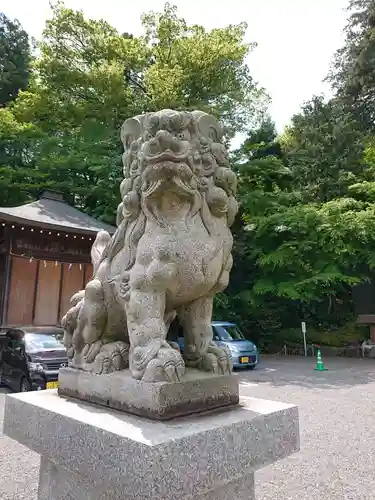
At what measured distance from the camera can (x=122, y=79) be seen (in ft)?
41.7

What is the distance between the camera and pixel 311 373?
9.08 meters

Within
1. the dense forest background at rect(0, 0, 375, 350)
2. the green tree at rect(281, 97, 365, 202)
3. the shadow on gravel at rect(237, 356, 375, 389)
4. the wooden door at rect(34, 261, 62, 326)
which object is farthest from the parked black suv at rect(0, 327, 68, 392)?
the green tree at rect(281, 97, 365, 202)

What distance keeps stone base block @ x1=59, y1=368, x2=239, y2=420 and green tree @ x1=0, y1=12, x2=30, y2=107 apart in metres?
19.8

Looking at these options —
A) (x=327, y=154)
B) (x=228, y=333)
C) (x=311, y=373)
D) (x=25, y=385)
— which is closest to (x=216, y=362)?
(x=25, y=385)

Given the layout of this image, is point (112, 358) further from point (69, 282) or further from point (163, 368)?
point (69, 282)

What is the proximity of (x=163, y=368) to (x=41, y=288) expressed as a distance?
9.73 m

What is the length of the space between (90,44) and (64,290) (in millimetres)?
8804

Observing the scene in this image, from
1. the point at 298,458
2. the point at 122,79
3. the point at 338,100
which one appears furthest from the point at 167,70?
the point at 298,458

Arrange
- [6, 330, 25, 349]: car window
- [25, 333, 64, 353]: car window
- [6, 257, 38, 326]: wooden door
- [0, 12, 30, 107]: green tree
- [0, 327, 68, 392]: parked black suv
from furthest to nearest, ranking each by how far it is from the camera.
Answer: [0, 12, 30, 107]: green tree < [6, 257, 38, 326]: wooden door < [6, 330, 25, 349]: car window < [25, 333, 64, 353]: car window < [0, 327, 68, 392]: parked black suv

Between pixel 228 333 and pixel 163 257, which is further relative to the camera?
pixel 228 333

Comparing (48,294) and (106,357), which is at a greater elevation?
(48,294)

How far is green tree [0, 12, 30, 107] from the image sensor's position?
18.6 metres

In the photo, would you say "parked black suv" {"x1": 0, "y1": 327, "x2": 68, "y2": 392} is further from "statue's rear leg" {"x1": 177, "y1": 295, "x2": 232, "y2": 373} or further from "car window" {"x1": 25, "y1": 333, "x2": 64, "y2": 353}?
"statue's rear leg" {"x1": 177, "y1": 295, "x2": 232, "y2": 373}

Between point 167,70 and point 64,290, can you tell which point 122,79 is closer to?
point 167,70
